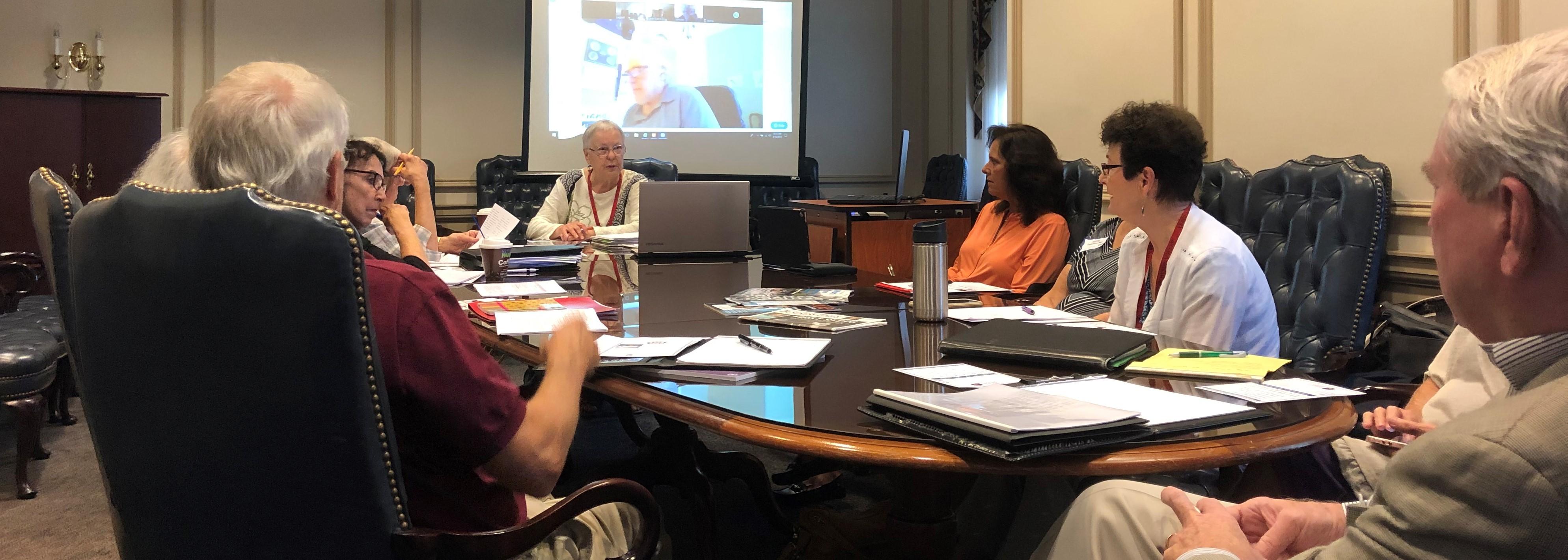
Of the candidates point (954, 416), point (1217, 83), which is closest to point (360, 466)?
point (954, 416)

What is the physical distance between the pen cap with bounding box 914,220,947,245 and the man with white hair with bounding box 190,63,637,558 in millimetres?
910

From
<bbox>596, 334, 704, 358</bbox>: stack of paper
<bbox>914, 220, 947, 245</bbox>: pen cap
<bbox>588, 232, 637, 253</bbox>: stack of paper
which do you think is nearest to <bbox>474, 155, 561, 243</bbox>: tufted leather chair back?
<bbox>588, 232, 637, 253</bbox>: stack of paper

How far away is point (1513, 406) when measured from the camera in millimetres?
A: 706

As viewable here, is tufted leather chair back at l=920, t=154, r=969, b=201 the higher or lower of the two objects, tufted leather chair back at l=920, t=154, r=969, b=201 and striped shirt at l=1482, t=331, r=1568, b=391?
the higher

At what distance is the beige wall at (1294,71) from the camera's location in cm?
274

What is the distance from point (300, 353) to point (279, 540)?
208 mm

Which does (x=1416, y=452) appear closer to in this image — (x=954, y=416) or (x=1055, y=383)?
(x=954, y=416)

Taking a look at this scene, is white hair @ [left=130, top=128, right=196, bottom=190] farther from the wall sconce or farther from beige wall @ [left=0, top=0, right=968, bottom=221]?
the wall sconce

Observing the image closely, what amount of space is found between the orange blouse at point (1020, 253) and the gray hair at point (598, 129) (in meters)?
1.79

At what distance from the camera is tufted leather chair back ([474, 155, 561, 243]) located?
6.25 m

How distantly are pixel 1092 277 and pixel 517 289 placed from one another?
64.2 inches

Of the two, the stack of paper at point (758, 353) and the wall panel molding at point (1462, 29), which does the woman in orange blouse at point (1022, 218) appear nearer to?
the wall panel molding at point (1462, 29)

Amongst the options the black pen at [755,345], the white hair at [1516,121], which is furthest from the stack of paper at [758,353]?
the white hair at [1516,121]

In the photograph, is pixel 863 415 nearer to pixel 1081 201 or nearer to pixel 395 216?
pixel 395 216
